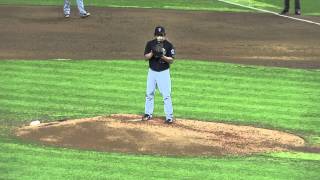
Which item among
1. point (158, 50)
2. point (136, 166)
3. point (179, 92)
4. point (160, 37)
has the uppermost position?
point (160, 37)

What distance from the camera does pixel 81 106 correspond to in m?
16.1

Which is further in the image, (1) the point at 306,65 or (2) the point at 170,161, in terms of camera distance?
(1) the point at 306,65

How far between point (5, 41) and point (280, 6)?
586 inches

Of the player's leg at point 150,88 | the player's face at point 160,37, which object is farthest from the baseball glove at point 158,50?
the player's leg at point 150,88

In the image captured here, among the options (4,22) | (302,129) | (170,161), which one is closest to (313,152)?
(302,129)

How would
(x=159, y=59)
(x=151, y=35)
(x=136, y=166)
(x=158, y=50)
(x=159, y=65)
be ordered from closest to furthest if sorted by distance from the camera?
(x=136, y=166) → (x=158, y=50) → (x=159, y=59) → (x=159, y=65) → (x=151, y=35)

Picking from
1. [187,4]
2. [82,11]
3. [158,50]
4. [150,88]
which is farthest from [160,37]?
[187,4]

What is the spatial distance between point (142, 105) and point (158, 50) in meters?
3.36

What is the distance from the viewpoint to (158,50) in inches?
525

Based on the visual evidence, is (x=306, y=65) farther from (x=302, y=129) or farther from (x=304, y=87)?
(x=302, y=129)

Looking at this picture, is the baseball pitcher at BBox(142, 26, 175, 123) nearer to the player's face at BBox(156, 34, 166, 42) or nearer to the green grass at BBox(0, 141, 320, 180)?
the player's face at BBox(156, 34, 166, 42)

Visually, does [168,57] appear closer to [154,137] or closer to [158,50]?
[158,50]

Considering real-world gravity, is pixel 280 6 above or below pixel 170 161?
above

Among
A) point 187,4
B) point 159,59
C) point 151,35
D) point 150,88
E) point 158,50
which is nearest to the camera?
point 158,50
